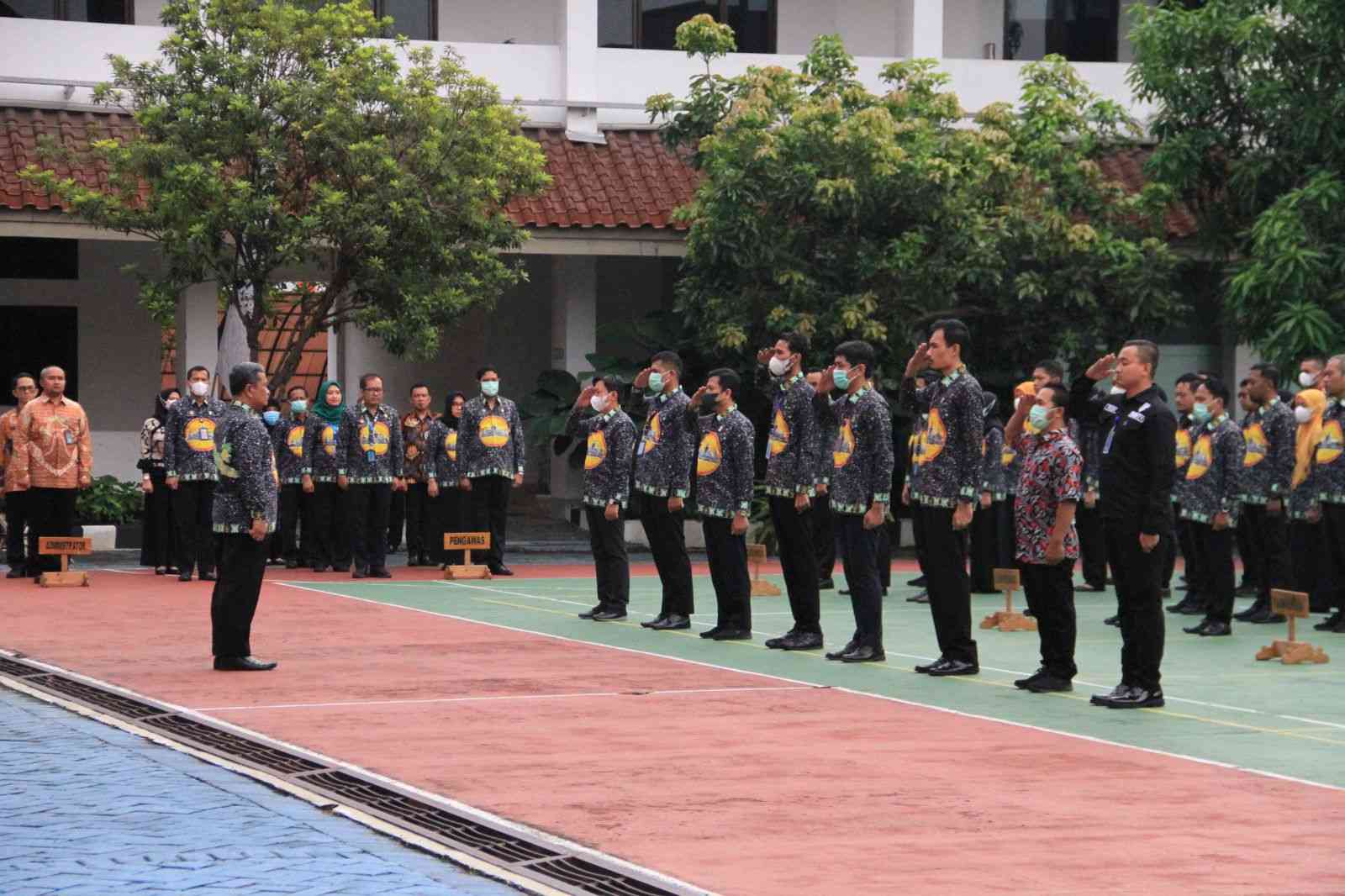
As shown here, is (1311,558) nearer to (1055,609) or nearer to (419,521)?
(1055,609)

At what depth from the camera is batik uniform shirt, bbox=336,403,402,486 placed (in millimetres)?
21359

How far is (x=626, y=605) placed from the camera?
17578 millimetres

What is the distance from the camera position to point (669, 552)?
16266 mm

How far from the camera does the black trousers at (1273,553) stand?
57.3 ft

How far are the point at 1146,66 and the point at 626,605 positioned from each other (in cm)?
1174

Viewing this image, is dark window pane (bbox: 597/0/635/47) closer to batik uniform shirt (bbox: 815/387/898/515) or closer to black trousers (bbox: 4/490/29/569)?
black trousers (bbox: 4/490/29/569)

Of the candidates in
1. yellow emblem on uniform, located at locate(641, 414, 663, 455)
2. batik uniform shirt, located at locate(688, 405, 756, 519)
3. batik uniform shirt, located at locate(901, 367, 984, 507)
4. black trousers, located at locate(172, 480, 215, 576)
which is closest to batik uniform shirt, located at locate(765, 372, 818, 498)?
batik uniform shirt, located at locate(688, 405, 756, 519)

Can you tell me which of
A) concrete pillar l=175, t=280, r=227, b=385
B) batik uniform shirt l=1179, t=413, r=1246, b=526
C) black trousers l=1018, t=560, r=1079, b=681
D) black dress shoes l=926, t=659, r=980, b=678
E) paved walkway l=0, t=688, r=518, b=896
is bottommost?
paved walkway l=0, t=688, r=518, b=896

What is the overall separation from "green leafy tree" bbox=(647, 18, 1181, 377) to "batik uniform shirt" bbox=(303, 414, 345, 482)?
198 inches

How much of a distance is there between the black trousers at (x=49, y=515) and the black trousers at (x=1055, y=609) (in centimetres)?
1115

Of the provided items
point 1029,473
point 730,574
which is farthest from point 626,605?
point 1029,473

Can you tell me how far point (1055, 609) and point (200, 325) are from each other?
666 inches

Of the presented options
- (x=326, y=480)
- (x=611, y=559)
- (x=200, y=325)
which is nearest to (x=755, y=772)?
(x=611, y=559)

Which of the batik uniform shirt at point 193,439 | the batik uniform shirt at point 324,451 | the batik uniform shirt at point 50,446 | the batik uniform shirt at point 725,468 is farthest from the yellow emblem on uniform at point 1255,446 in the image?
the batik uniform shirt at point 50,446
